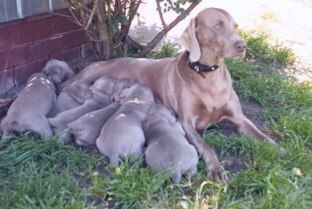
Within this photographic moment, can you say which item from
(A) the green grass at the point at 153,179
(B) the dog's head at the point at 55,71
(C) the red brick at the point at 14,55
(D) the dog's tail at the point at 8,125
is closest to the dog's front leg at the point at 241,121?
(A) the green grass at the point at 153,179

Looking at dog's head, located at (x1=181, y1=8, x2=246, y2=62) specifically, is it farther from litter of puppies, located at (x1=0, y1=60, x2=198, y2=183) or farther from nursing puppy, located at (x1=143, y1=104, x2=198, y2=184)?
nursing puppy, located at (x1=143, y1=104, x2=198, y2=184)

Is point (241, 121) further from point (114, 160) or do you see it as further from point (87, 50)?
point (87, 50)

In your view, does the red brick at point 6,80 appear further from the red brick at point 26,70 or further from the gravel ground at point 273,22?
the gravel ground at point 273,22

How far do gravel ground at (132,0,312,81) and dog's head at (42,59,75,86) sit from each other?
127 centimetres

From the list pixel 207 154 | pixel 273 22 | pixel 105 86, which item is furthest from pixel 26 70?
pixel 273 22

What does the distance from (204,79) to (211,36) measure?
35cm

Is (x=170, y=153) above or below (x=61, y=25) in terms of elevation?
below

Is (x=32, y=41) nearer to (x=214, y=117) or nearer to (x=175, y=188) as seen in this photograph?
(x=214, y=117)

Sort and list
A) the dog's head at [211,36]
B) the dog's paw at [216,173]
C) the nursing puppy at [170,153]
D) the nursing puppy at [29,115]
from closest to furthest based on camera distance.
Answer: the nursing puppy at [170,153] → the dog's paw at [216,173] → the nursing puppy at [29,115] → the dog's head at [211,36]

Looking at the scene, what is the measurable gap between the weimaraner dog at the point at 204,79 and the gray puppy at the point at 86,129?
2.25 feet

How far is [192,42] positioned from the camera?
13.6 feet

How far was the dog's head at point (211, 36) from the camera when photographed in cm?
407

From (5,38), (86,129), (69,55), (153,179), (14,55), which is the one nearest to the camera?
(153,179)

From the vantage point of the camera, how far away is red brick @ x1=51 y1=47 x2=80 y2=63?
206 inches
